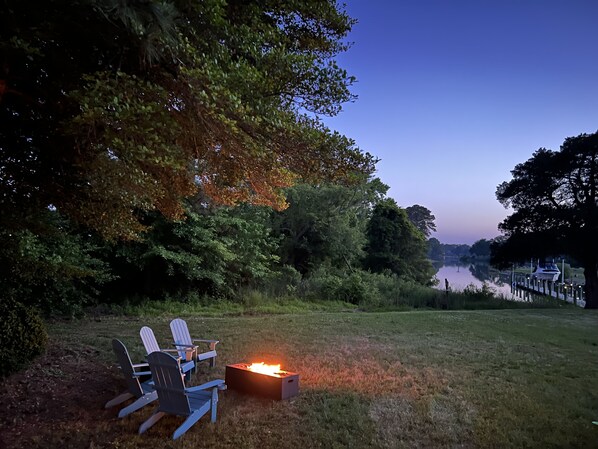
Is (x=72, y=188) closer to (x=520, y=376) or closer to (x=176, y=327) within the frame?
(x=176, y=327)

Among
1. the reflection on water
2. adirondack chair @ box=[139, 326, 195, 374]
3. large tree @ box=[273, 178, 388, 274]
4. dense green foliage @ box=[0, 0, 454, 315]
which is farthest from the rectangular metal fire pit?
large tree @ box=[273, 178, 388, 274]

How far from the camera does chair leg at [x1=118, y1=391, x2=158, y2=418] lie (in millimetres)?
4215

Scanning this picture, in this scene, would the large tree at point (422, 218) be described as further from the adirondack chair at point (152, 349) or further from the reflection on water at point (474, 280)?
the adirondack chair at point (152, 349)

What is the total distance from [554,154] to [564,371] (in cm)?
1780

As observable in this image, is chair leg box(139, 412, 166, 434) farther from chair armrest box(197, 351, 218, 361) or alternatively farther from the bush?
the bush

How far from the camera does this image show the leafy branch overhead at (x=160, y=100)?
142 inches

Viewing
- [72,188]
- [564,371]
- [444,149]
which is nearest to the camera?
[72,188]

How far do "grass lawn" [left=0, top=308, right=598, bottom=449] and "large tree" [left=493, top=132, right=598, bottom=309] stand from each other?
12.7m

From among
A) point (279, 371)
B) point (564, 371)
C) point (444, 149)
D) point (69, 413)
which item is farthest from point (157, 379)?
point (444, 149)

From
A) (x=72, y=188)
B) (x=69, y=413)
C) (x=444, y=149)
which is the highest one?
(x=444, y=149)

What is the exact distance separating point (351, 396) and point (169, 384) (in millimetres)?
2167

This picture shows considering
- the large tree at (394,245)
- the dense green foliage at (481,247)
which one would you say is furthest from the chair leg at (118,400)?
the dense green foliage at (481,247)

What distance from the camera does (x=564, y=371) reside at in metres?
6.39

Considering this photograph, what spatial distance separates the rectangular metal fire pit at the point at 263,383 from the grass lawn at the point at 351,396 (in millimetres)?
106
